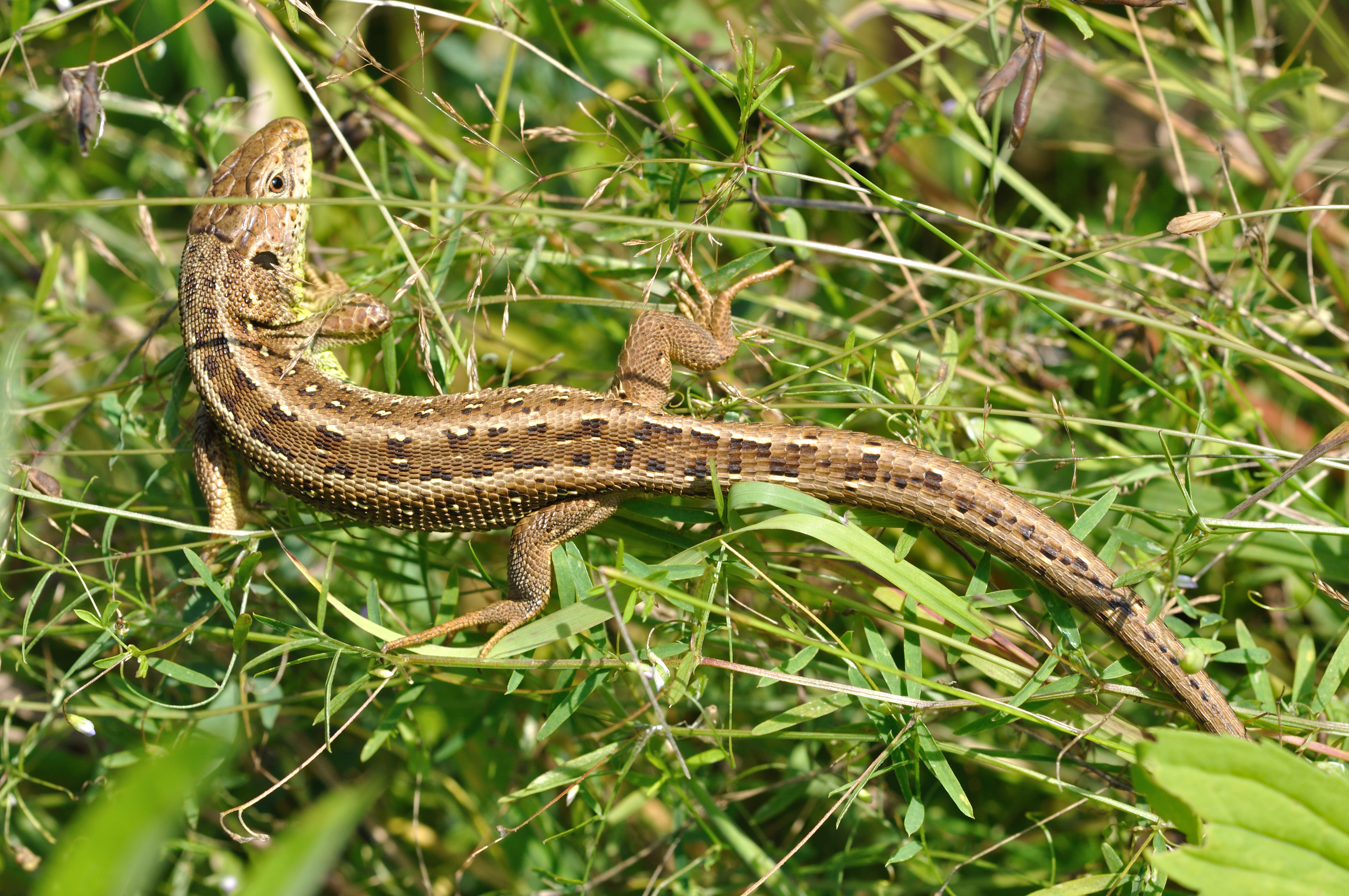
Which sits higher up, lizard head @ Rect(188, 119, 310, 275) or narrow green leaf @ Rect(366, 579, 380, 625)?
lizard head @ Rect(188, 119, 310, 275)

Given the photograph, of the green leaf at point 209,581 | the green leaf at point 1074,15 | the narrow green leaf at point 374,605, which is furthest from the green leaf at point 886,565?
the green leaf at point 209,581

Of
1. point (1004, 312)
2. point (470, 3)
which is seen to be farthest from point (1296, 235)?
point (470, 3)

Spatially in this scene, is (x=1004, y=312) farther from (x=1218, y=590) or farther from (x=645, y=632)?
(x=645, y=632)

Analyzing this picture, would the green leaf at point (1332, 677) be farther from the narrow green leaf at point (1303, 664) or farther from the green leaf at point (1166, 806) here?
the green leaf at point (1166, 806)

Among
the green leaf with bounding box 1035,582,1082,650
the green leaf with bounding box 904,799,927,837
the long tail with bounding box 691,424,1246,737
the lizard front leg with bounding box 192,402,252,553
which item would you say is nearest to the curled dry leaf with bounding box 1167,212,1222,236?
the long tail with bounding box 691,424,1246,737

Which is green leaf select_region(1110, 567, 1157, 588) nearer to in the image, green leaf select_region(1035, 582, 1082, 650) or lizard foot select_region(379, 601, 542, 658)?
green leaf select_region(1035, 582, 1082, 650)

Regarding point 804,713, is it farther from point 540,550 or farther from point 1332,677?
point 1332,677
